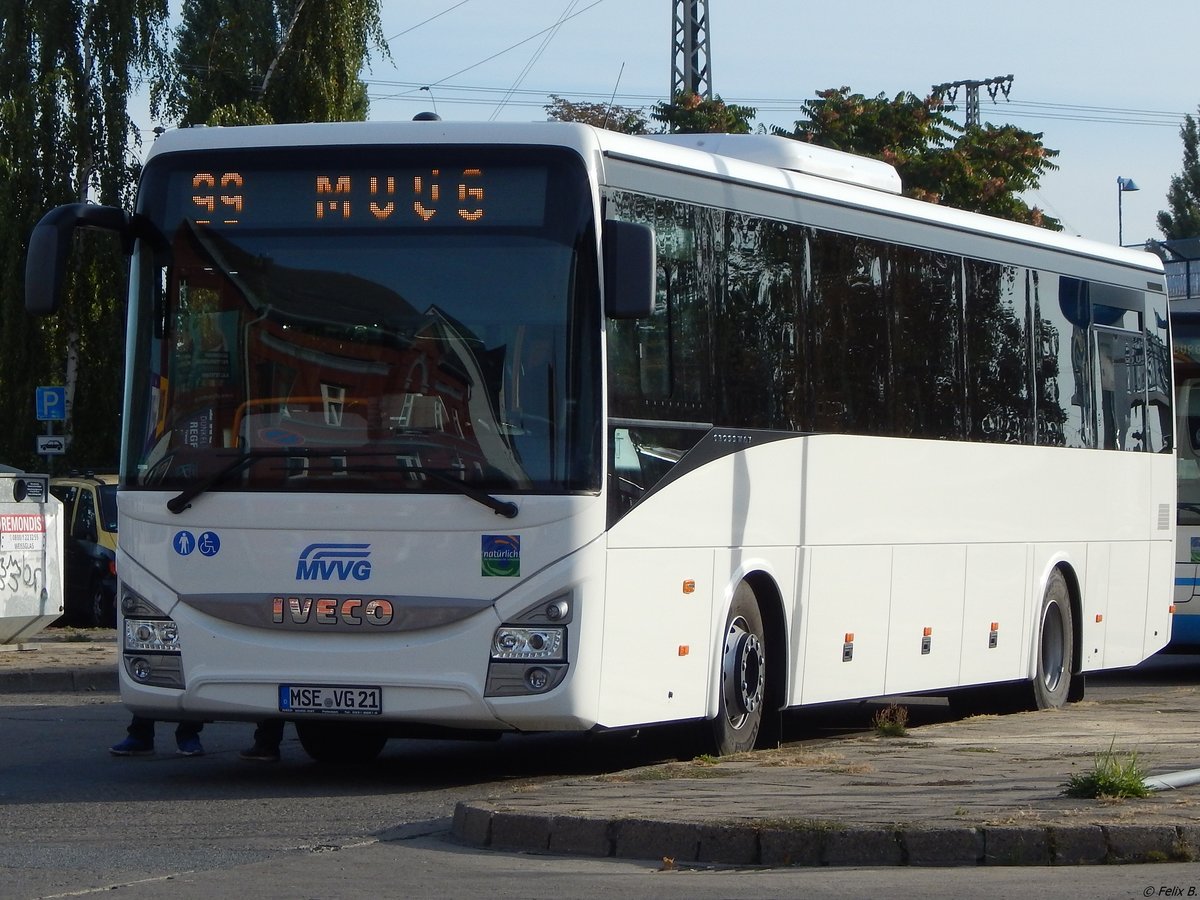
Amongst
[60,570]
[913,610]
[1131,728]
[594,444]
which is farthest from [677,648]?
[60,570]

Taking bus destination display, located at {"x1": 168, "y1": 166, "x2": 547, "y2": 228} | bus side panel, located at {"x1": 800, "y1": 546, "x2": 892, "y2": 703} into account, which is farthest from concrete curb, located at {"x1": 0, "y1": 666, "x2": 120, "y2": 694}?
bus destination display, located at {"x1": 168, "y1": 166, "x2": 547, "y2": 228}

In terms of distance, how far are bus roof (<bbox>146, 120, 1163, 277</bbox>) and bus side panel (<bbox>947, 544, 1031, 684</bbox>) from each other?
2.36 meters

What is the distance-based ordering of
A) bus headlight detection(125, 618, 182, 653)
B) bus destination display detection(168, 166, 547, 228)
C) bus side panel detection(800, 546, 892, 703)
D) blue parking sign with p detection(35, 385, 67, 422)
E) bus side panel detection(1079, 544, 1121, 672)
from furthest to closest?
blue parking sign with p detection(35, 385, 67, 422) < bus side panel detection(1079, 544, 1121, 672) < bus side panel detection(800, 546, 892, 703) < bus headlight detection(125, 618, 182, 653) < bus destination display detection(168, 166, 547, 228)

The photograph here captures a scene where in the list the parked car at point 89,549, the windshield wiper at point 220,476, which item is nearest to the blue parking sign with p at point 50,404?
the parked car at point 89,549

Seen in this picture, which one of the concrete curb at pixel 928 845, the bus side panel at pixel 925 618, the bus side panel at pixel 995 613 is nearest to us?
the concrete curb at pixel 928 845

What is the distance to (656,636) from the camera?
1114 centimetres

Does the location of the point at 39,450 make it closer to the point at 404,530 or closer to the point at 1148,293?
the point at 1148,293

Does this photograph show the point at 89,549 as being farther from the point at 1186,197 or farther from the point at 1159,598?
the point at 1186,197

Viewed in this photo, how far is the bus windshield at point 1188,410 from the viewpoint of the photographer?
21078 mm

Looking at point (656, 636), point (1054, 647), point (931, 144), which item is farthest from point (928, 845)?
point (931, 144)

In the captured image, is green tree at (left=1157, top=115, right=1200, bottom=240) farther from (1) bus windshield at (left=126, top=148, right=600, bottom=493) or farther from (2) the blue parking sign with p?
(1) bus windshield at (left=126, top=148, right=600, bottom=493)

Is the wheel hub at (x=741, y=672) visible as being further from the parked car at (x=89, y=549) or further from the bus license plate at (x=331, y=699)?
the parked car at (x=89, y=549)

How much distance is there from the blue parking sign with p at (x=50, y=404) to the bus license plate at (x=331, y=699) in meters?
22.4

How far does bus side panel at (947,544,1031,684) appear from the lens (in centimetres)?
1492
